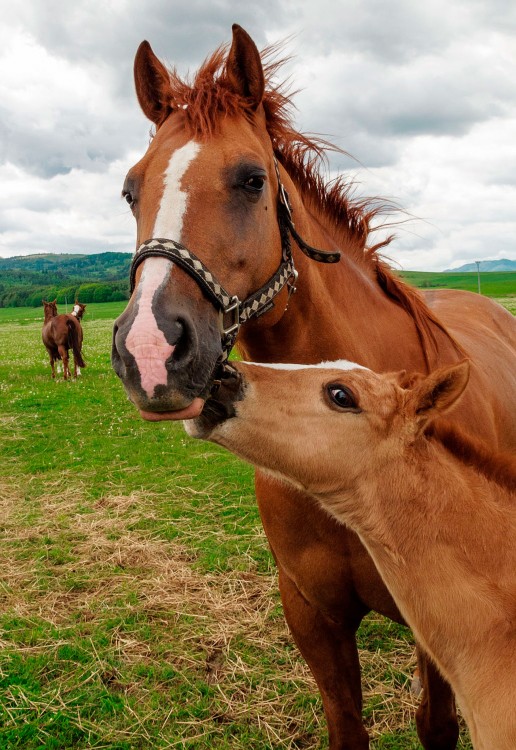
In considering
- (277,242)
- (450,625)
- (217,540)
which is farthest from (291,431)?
(217,540)

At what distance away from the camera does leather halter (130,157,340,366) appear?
1992 millimetres

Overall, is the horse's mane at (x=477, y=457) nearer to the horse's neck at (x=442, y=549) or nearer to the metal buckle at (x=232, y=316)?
the horse's neck at (x=442, y=549)

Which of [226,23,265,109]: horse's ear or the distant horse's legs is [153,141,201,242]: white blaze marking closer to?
[226,23,265,109]: horse's ear

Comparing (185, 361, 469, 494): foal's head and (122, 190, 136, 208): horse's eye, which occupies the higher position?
(122, 190, 136, 208): horse's eye

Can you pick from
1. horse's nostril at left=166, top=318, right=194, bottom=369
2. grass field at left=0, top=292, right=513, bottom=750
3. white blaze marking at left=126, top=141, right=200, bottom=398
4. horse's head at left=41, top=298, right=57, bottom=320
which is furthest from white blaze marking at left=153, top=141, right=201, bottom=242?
horse's head at left=41, top=298, right=57, bottom=320

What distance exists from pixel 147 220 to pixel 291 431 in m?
0.97

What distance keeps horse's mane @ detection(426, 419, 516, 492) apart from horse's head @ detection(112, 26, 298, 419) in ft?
2.87

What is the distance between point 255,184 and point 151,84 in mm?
867

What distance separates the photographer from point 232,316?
7.22 ft

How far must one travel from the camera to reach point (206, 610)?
502 cm

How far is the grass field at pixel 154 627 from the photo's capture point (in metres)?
3.80

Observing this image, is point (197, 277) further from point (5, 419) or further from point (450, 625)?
point (5, 419)

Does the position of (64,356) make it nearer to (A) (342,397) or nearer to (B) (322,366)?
(B) (322,366)

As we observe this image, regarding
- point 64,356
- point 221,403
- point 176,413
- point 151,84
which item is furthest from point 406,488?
point 64,356
